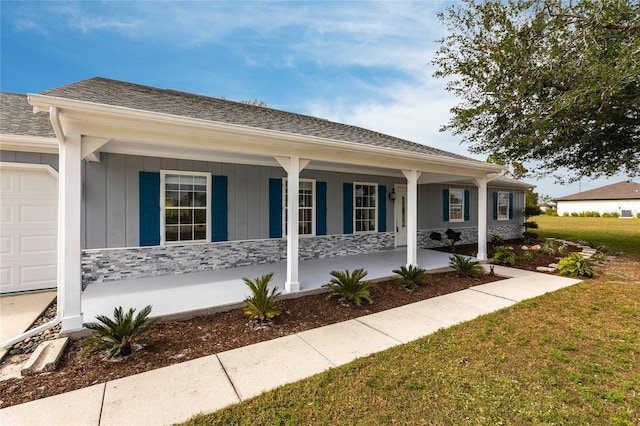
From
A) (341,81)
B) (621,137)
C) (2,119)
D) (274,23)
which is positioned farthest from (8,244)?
(621,137)

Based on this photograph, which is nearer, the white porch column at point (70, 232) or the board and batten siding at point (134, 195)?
the white porch column at point (70, 232)

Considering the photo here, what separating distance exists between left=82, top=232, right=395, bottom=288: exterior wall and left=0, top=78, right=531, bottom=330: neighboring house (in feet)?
0.08

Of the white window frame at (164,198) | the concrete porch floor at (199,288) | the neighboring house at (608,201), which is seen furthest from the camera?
the neighboring house at (608,201)

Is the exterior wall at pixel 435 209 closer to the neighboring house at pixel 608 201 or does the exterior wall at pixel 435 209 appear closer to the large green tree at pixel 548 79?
the large green tree at pixel 548 79

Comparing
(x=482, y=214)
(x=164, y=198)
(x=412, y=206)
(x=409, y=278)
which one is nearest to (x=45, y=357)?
(x=164, y=198)

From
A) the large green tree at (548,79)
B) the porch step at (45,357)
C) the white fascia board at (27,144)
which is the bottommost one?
the porch step at (45,357)

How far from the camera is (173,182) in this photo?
20.6ft

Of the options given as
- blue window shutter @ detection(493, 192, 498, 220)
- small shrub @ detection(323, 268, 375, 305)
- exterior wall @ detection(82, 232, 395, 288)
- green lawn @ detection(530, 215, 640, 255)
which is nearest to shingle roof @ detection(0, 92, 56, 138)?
exterior wall @ detection(82, 232, 395, 288)

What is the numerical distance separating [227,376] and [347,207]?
637cm

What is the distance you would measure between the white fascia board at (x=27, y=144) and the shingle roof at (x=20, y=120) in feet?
0.45

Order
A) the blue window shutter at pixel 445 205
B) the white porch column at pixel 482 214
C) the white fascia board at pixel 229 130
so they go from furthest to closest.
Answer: the blue window shutter at pixel 445 205 → the white porch column at pixel 482 214 → the white fascia board at pixel 229 130

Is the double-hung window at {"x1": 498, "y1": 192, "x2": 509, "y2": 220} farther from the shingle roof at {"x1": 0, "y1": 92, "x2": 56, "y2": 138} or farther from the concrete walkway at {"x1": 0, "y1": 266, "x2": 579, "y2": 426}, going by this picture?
the shingle roof at {"x1": 0, "y1": 92, "x2": 56, "y2": 138}

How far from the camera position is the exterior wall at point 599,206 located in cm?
3475

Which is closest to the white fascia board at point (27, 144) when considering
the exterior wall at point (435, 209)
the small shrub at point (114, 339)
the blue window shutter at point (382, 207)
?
the small shrub at point (114, 339)
